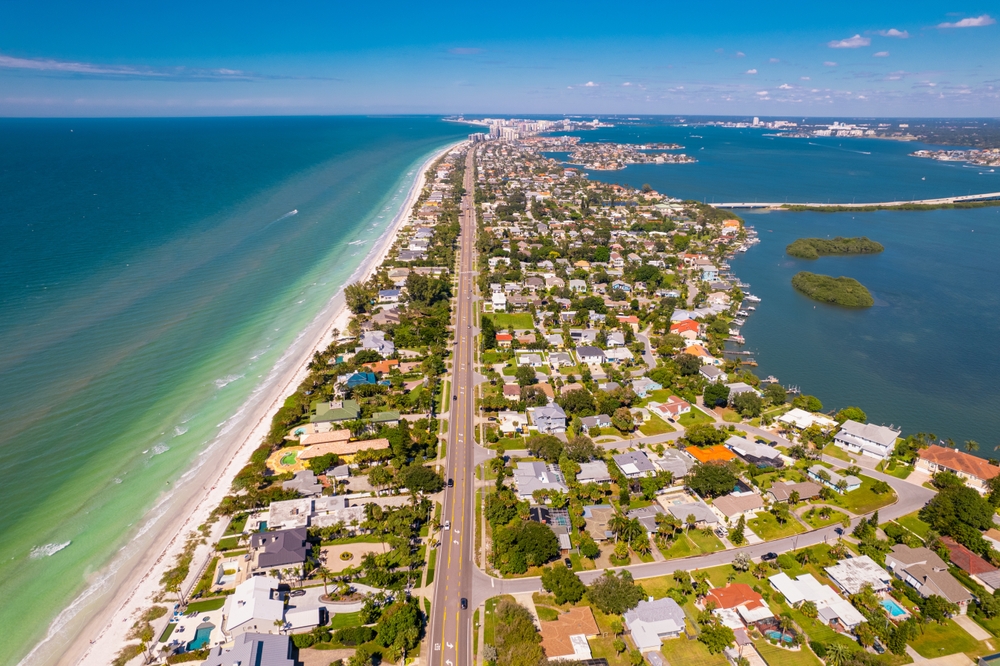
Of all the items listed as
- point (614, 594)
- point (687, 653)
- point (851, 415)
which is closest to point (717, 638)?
point (687, 653)

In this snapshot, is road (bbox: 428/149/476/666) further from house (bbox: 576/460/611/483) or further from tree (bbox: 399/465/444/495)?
house (bbox: 576/460/611/483)

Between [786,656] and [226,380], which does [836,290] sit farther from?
[226,380]

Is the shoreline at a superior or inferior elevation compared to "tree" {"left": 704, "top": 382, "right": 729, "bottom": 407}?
inferior

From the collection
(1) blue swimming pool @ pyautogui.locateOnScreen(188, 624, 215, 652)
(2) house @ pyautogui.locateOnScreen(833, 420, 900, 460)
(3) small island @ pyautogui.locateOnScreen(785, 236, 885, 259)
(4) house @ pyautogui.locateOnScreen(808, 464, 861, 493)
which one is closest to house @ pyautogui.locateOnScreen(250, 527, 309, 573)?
(1) blue swimming pool @ pyautogui.locateOnScreen(188, 624, 215, 652)

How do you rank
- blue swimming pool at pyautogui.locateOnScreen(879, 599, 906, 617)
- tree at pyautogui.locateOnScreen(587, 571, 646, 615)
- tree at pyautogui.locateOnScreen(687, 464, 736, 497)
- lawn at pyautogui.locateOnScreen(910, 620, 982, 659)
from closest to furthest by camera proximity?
lawn at pyautogui.locateOnScreen(910, 620, 982, 659)
tree at pyautogui.locateOnScreen(587, 571, 646, 615)
blue swimming pool at pyautogui.locateOnScreen(879, 599, 906, 617)
tree at pyautogui.locateOnScreen(687, 464, 736, 497)

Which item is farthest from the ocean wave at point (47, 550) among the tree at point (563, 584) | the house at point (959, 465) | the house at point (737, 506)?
the house at point (959, 465)

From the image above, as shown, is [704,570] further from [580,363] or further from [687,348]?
[687,348]

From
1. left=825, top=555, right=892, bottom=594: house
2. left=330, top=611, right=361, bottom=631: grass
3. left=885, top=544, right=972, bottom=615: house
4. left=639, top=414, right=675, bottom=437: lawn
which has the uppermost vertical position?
left=639, top=414, right=675, bottom=437: lawn
